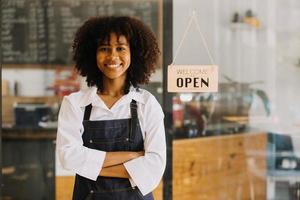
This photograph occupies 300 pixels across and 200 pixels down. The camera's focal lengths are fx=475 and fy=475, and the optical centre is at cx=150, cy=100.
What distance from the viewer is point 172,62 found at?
244cm

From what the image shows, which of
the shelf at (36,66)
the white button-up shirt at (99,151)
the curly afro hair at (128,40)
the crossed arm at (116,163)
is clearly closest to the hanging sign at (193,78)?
the curly afro hair at (128,40)

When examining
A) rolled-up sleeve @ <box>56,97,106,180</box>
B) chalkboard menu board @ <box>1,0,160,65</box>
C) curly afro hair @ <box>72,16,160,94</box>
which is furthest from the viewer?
chalkboard menu board @ <box>1,0,160,65</box>

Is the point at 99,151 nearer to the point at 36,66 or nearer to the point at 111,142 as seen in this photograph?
the point at 111,142

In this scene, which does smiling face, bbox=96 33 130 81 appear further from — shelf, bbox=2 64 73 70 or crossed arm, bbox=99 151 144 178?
shelf, bbox=2 64 73 70

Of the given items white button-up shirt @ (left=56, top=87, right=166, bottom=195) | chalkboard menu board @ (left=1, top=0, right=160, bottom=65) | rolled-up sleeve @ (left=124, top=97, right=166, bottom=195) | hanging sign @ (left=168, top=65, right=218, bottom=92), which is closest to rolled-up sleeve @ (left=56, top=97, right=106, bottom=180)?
white button-up shirt @ (left=56, top=87, right=166, bottom=195)

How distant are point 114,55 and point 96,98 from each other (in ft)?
0.57

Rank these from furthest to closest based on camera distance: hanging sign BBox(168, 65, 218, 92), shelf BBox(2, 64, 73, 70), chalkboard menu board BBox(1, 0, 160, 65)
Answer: shelf BBox(2, 64, 73, 70), chalkboard menu board BBox(1, 0, 160, 65), hanging sign BBox(168, 65, 218, 92)

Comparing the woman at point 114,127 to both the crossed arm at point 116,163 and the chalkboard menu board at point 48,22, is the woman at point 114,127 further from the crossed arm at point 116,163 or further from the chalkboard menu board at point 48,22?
the chalkboard menu board at point 48,22

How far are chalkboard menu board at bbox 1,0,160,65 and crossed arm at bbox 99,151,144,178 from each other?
1.56 meters

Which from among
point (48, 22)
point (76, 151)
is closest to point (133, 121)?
point (76, 151)

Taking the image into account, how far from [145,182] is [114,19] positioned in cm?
63

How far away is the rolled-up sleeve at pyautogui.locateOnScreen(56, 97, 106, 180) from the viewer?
1.69 meters

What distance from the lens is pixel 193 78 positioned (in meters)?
2.25

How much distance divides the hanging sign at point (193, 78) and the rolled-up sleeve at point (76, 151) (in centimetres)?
69
